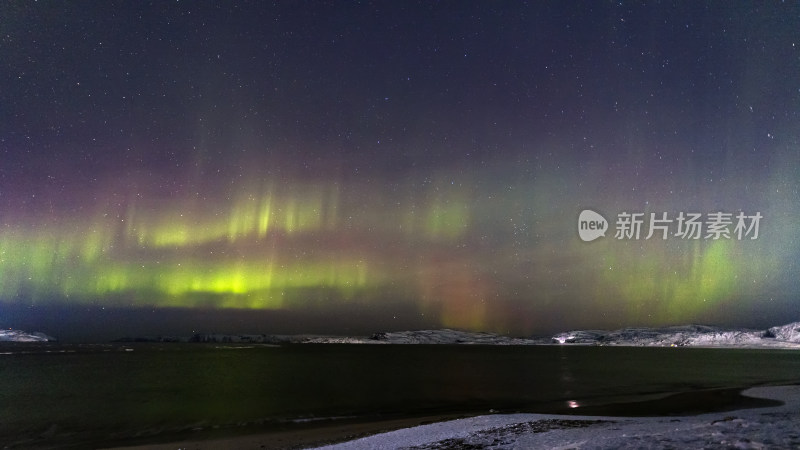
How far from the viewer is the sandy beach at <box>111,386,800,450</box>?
15805 mm

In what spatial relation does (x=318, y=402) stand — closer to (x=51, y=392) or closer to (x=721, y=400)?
(x=721, y=400)

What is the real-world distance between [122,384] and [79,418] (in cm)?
3762

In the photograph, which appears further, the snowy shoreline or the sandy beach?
the sandy beach

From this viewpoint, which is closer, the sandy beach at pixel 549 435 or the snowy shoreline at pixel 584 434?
the snowy shoreline at pixel 584 434

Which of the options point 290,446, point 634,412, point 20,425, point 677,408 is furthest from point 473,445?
point 20,425

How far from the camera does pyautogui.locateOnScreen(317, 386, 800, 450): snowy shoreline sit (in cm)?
1554

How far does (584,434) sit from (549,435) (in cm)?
144

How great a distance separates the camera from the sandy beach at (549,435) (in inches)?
622

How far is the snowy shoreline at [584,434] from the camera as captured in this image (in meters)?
15.5

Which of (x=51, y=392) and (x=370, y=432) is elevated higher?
(x=370, y=432)

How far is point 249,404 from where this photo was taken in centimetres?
4897

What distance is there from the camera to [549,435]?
20453 mm

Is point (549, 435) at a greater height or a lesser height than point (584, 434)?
lesser

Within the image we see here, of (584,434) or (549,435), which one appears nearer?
(584,434)
